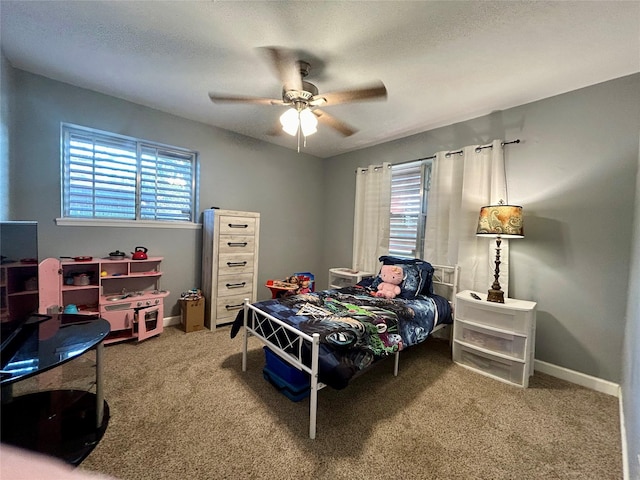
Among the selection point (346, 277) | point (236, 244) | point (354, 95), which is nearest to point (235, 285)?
point (236, 244)

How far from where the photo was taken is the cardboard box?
306 cm

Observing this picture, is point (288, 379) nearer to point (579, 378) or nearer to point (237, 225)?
point (237, 225)

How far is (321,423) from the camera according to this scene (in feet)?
5.57

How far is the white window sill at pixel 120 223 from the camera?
2622 millimetres

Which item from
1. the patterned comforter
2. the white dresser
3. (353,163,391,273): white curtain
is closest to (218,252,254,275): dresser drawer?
the white dresser

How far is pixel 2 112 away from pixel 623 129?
498 cm

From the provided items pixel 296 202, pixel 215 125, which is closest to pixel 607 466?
pixel 296 202

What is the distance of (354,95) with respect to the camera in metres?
1.91

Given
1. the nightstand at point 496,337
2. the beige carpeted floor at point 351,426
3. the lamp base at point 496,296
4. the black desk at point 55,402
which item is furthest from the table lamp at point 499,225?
the black desk at point 55,402

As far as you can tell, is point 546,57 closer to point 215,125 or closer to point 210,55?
point 210,55

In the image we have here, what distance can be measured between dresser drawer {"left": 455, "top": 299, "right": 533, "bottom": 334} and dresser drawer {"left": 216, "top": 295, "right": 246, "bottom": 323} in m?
2.55

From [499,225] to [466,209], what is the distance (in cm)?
58

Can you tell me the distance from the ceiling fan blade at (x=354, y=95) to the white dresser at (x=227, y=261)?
1.83 m

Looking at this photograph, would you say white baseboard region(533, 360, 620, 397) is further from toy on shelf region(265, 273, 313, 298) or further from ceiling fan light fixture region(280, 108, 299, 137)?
ceiling fan light fixture region(280, 108, 299, 137)
